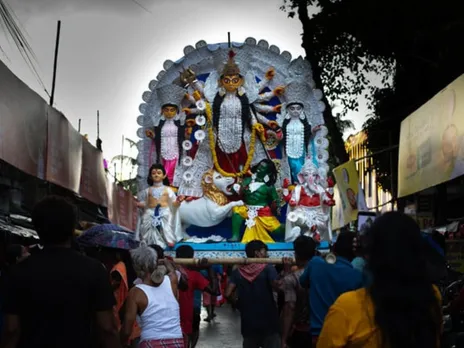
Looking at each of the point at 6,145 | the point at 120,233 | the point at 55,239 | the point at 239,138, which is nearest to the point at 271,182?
the point at 239,138

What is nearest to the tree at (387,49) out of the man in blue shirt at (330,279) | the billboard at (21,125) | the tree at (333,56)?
the tree at (333,56)

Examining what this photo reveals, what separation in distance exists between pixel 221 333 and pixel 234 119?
13.9ft

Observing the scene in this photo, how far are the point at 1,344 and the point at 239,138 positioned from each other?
13.4 meters

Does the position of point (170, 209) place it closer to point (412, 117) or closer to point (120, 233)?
point (412, 117)

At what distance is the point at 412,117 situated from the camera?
1518cm

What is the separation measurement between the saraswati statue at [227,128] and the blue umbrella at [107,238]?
867 centimetres

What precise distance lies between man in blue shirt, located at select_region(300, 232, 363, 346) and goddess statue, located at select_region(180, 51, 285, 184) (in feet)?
35.0

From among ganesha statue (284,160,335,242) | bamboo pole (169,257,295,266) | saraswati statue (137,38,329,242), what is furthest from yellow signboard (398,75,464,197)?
bamboo pole (169,257,295,266)

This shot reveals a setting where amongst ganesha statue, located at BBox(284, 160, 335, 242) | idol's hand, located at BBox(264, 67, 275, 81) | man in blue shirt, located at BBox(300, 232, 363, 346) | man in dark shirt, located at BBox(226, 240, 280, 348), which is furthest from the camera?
idol's hand, located at BBox(264, 67, 275, 81)

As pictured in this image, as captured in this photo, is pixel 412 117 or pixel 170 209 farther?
pixel 170 209

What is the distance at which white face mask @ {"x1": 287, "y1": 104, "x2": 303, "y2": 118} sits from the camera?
17656 millimetres

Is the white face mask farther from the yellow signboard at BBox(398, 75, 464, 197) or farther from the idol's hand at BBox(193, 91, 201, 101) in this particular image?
the yellow signboard at BBox(398, 75, 464, 197)

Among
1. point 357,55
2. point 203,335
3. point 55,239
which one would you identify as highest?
point 357,55

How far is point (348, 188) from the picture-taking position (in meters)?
18.5
